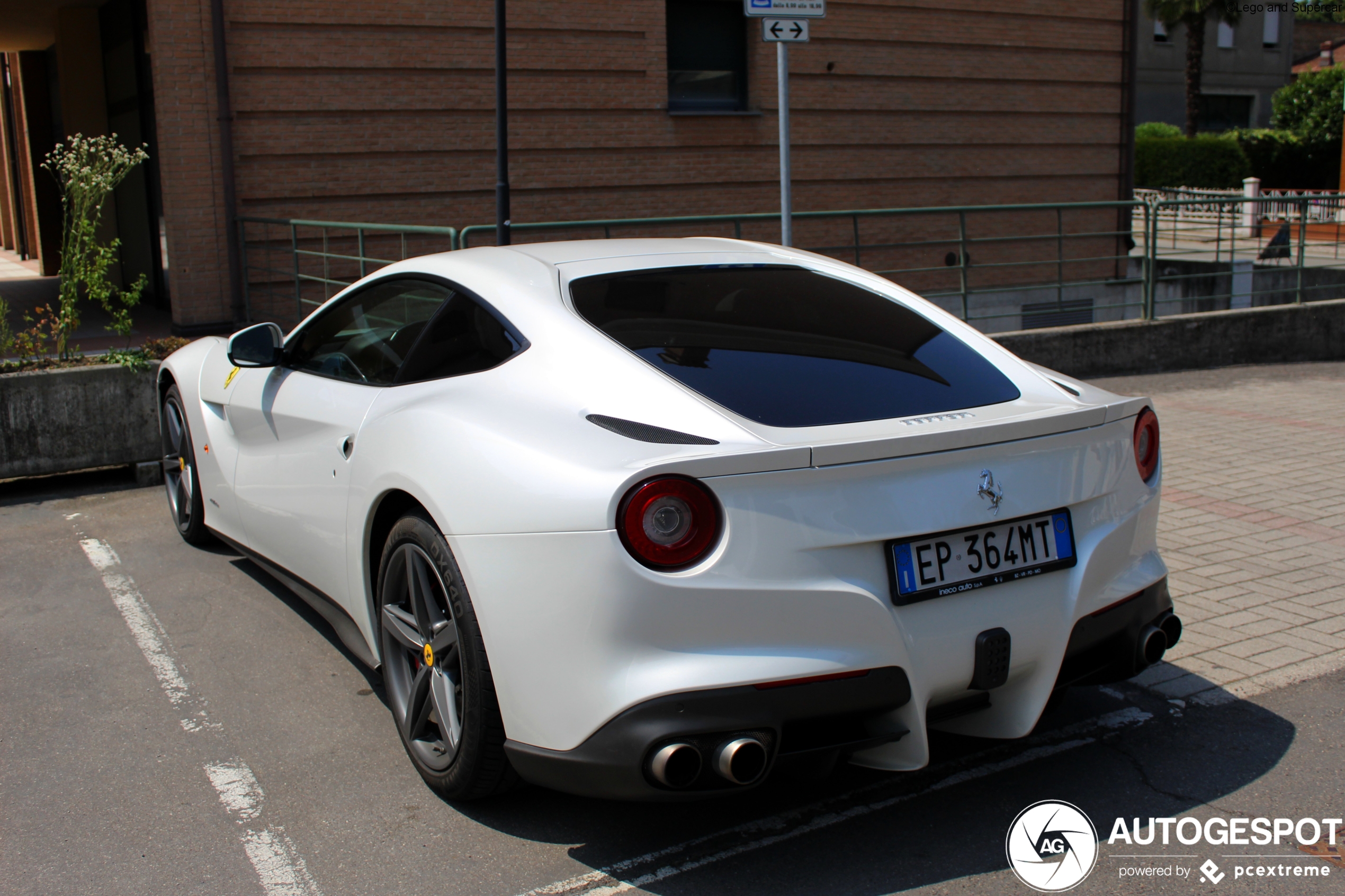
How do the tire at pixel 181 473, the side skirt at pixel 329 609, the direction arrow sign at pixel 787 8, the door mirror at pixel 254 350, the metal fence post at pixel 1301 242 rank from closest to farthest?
the side skirt at pixel 329 609
the door mirror at pixel 254 350
the tire at pixel 181 473
the direction arrow sign at pixel 787 8
the metal fence post at pixel 1301 242

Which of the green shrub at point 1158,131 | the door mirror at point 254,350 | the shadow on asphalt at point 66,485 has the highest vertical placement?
the green shrub at point 1158,131

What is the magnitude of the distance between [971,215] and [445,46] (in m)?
7.81

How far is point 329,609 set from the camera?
4027mm

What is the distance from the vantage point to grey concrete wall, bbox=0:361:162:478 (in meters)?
7.14

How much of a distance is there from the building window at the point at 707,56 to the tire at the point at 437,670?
460 inches

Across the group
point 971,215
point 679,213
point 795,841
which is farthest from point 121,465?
point 971,215

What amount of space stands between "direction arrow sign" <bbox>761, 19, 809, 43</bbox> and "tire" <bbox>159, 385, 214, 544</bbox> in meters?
3.73

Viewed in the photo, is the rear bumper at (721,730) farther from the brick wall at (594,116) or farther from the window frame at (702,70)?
the window frame at (702,70)

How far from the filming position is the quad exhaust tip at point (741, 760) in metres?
2.58

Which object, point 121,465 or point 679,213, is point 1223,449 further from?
point 679,213

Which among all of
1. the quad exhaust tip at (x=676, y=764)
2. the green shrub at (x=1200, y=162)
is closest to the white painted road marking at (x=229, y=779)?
the quad exhaust tip at (x=676, y=764)

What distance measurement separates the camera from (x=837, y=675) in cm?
269

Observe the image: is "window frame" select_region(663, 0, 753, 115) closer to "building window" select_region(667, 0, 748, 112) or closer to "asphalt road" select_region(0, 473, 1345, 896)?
"building window" select_region(667, 0, 748, 112)

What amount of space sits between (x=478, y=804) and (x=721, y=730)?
0.98m
